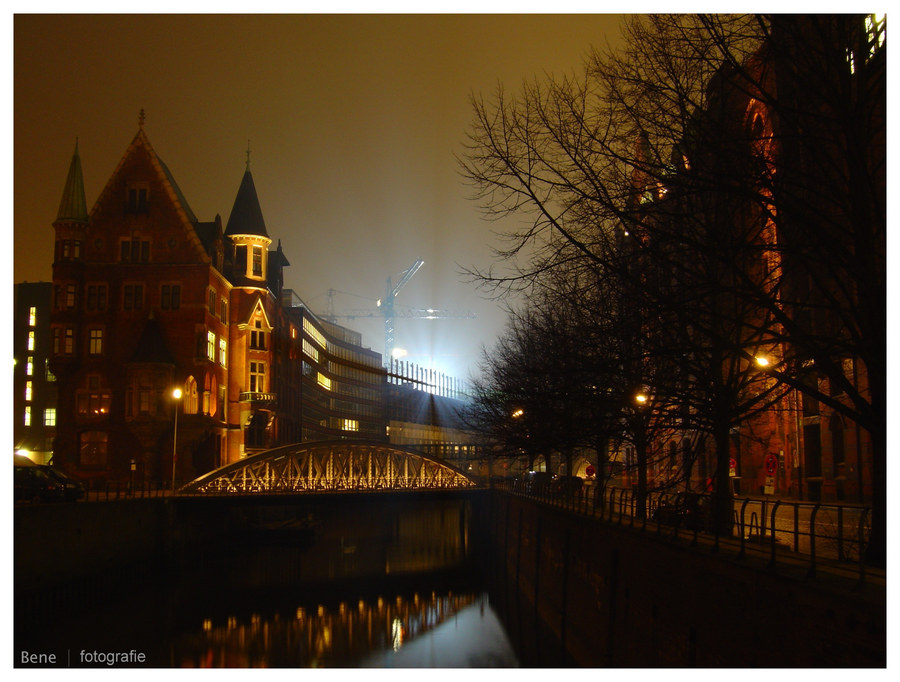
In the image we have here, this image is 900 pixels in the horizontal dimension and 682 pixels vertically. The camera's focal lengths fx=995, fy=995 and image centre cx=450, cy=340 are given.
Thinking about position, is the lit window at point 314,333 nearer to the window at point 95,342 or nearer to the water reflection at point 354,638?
the window at point 95,342

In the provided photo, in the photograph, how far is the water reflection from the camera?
105 feet

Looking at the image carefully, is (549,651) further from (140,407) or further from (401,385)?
(401,385)

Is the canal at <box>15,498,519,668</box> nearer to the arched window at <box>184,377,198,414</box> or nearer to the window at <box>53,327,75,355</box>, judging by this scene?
the arched window at <box>184,377,198,414</box>

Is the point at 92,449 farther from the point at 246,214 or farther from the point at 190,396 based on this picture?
the point at 246,214

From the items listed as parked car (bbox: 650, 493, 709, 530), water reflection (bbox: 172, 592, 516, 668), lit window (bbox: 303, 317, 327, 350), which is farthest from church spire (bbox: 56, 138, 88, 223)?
parked car (bbox: 650, 493, 709, 530)

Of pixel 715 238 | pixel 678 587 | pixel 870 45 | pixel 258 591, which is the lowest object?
pixel 258 591

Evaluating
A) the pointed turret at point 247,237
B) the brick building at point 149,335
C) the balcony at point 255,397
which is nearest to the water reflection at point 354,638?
the brick building at point 149,335

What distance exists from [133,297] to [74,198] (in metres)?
8.39

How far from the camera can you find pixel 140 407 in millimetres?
64438

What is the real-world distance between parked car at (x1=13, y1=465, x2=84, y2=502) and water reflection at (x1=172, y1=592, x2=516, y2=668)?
9989mm

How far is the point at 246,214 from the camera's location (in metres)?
79.6

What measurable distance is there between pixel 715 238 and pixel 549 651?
58.8 ft

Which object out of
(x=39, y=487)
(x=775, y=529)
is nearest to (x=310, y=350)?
(x=39, y=487)

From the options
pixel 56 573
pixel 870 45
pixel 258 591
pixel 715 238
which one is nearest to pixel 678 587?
pixel 715 238
